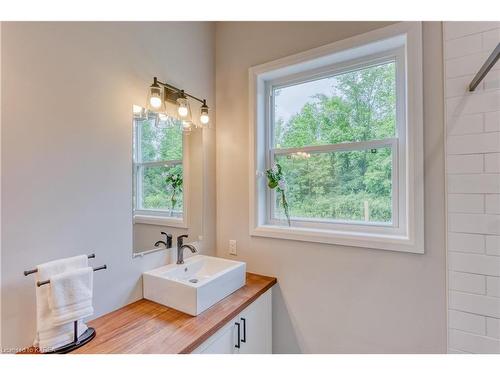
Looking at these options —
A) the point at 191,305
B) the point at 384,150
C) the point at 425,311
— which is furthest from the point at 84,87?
the point at 425,311

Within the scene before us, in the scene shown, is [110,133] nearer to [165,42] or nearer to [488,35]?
[165,42]

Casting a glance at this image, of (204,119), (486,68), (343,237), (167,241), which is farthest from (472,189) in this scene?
(167,241)

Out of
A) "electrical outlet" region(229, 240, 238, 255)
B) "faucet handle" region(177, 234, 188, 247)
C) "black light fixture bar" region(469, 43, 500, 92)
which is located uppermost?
"black light fixture bar" region(469, 43, 500, 92)

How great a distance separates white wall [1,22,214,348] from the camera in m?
0.91

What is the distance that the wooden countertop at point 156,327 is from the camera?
0.96 meters

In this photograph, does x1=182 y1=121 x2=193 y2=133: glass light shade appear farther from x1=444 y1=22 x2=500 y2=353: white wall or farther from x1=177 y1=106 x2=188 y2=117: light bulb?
x1=444 y1=22 x2=500 y2=353: white wall

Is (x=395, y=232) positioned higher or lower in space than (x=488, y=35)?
lower

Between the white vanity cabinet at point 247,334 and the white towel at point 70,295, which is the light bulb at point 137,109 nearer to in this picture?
the white towel at point 70,295

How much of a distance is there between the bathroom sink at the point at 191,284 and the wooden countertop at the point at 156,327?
0.03 meters

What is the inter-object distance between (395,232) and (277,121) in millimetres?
1107

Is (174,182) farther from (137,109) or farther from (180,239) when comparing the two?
(137,109)

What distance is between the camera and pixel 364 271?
55.7 inches

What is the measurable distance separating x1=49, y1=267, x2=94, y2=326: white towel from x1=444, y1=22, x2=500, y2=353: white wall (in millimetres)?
1683

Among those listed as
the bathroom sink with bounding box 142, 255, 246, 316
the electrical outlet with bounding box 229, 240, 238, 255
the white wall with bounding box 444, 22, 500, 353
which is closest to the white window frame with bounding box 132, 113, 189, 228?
the bathroom sink with bounding box 142, 255, 246, 316
